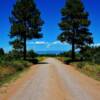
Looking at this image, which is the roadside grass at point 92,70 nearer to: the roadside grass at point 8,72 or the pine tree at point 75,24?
the roadside grass at point 8,72

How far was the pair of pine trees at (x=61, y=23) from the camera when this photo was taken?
55.8 meters

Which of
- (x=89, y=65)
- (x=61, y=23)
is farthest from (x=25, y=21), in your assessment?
(x=89, y=65)

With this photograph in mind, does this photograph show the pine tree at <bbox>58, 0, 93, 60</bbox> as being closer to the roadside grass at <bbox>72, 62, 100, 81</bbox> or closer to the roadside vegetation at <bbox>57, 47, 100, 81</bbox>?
the roadside vegetation at <bbox>57, 47, 100, 81</bbox>

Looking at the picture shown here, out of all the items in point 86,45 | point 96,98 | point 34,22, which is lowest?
point 96,98

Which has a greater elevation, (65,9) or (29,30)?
(65,9)

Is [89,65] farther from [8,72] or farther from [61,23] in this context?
[61,23]

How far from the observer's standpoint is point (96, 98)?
13734 millimetres

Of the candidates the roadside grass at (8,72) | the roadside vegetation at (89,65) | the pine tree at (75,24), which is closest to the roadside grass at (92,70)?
the roadside vegetation at (89,65)

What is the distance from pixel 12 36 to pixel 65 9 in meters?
11.1

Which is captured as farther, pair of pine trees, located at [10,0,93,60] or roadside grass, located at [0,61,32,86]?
pair of pine trees, located at [10,0,93,60]

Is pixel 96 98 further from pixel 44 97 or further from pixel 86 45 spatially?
pixel 86 45

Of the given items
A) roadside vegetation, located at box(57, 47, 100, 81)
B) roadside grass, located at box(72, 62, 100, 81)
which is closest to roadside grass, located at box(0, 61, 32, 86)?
roadside grass, located at box(72, 62, 100, 81)

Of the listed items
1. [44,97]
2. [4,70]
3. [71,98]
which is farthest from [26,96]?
[4,70]

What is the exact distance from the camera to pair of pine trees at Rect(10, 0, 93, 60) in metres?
55.8
